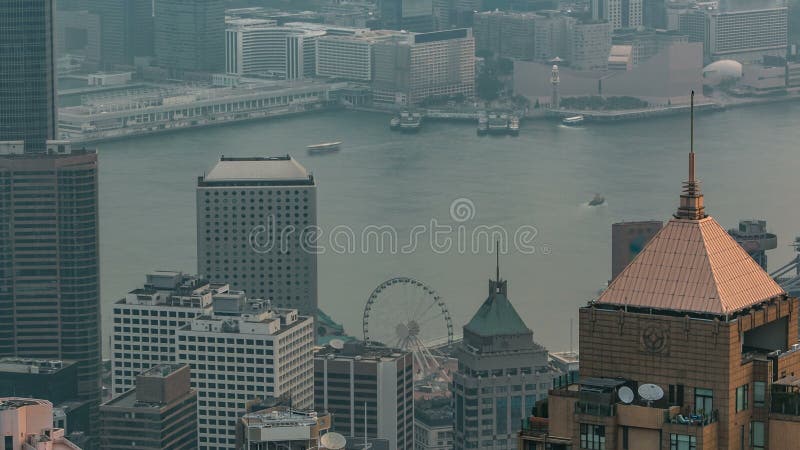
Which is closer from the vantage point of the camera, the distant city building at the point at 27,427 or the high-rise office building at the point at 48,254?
the distant city building at the point at 27,427

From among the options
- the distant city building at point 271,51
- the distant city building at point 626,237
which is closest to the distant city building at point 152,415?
the distant city building at point 626,237

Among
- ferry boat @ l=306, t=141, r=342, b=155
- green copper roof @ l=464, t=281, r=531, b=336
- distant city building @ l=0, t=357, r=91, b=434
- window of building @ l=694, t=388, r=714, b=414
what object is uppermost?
window of building @ l=694, t=388, r=714, b=414

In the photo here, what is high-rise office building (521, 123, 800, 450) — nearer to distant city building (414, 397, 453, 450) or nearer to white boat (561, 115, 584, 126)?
distant city building (414, 397, 453, 450)

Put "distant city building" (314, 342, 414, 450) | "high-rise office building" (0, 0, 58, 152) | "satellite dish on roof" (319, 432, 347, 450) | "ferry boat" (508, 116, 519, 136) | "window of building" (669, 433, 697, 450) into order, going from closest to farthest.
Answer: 1. "window of building" (669, 433, 697, 450)
2. "satellite dish on roof" (319, 432, 347, 450)
3. "distant city building" (314, 342, 414, 450)
4. "high-rise office building" (0, 0, 58, 152)
5. "ferry boat" (508, 116, 519, 136)

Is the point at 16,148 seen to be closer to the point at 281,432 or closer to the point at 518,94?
the point at 281,432

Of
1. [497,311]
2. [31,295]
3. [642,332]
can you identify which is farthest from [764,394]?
[31,295]

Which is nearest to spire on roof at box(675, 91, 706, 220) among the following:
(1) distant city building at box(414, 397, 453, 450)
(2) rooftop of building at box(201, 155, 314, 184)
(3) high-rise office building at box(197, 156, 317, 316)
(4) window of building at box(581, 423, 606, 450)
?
(4) window of building at box(581, 423, 606, 450)

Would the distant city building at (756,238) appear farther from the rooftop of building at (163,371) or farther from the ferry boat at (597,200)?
the rooftop of building at (163,371)
